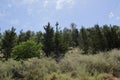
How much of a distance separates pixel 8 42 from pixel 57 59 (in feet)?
67.4

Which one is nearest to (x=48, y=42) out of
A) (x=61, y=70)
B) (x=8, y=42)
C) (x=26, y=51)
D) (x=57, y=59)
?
(x=8, y=42)

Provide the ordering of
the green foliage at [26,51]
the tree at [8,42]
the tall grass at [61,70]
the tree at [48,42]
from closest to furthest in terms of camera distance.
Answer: the tall grass at [61,70] → the green foliage at [26,51] → the tree at [8,42] → the tree at [48,42]

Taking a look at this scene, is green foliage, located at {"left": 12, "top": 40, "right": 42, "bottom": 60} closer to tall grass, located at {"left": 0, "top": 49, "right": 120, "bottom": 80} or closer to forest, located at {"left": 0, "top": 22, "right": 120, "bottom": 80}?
forest, located at {"left": 0, "top": 22, "right": 120, "bottom": 80}

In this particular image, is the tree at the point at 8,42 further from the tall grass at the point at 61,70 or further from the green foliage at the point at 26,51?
the tall grass at the point at 61,70

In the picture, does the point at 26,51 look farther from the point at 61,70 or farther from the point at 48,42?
the point at 61,70

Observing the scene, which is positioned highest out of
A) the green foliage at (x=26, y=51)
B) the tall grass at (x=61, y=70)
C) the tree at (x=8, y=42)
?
the tree at (x=8, y=42)

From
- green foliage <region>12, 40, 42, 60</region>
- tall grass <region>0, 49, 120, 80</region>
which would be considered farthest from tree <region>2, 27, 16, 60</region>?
tall grass <region>0, 49, 120, 80</region>

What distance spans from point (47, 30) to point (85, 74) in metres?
28.9

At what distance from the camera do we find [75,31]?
241 ft

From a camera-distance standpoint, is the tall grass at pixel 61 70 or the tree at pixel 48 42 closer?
the tall grass at pixel 61 70

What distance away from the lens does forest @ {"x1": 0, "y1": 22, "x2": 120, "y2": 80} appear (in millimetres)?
11234

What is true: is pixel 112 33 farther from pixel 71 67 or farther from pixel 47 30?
pixel 71 67

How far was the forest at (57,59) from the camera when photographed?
11.2 m

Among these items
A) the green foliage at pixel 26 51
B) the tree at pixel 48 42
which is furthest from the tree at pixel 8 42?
the green foliage at pixel 26 51
